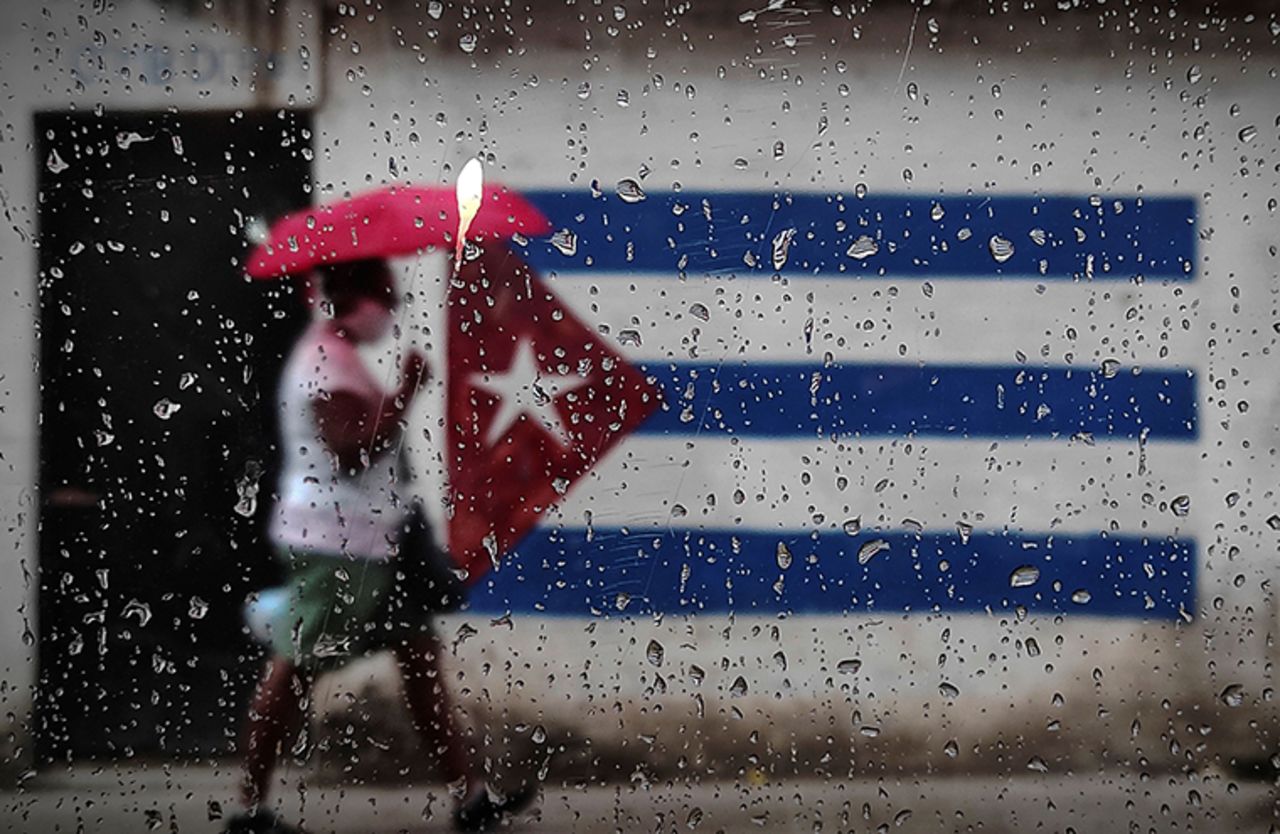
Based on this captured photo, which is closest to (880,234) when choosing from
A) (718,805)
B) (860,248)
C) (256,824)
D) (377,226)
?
(860,248)

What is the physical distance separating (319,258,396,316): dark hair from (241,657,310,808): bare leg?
495mm

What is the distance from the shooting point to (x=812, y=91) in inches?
54.4

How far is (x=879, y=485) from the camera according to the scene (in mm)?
1409

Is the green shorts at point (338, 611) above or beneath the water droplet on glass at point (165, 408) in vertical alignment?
beneath

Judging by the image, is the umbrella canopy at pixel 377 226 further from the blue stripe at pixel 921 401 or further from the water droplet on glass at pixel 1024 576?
the water droplet on glass at pixel 1024 576

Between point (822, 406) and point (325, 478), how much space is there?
67 centimetres

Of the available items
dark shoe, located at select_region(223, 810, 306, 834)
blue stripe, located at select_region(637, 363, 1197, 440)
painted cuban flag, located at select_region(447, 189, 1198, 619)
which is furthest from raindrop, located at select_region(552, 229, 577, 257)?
dark shoe, located at select_region(223, 810, 306, 834)

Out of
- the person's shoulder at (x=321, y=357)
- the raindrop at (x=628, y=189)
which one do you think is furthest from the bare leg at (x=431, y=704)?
the raindrop at (x=628, y=189)

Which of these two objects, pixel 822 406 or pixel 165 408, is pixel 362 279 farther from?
pixel 822 406

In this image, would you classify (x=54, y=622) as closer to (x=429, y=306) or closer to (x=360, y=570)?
(x=360, y=570)

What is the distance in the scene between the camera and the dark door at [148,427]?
1.38 m

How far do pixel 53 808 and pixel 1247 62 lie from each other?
1.88 meters

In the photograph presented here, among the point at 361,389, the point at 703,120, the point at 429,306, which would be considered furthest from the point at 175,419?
the point at 703,120

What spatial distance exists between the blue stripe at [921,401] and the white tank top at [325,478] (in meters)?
0.36
